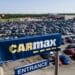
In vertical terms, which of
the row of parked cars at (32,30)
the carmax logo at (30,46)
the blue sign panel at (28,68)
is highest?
the carmax logo at (30,46)

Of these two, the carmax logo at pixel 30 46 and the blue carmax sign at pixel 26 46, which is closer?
the blue carmax sign at pixel 26 46

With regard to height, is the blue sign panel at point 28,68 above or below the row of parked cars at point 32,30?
above

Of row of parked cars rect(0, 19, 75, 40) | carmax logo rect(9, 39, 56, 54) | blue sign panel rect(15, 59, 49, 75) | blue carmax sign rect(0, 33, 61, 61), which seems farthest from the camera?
row of parked cars rect(0, 19, 75, 40)

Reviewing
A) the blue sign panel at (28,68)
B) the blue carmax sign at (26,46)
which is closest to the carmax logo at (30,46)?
the blue carmax sign at (26,46)

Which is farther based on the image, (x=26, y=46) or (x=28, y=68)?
(x=28, y=68)

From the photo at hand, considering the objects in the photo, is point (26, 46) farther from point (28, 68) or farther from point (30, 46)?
point (28, 68)

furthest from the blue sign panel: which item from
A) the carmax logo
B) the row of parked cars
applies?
the row of parked cars

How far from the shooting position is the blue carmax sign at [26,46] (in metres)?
12.1

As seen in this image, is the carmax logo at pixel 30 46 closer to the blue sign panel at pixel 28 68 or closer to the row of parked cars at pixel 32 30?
the blue sign panel at pixel 28 68

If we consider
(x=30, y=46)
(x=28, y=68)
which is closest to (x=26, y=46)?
(x=30, y=46)

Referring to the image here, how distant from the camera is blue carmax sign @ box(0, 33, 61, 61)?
475 inches

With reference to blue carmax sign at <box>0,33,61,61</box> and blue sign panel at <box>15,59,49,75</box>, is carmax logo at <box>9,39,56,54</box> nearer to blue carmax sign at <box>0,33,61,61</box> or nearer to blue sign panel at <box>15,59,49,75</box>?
blue carmax sign at <box>0,33,61,61</box>

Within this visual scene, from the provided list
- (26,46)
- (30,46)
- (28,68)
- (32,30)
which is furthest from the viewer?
(32,30)

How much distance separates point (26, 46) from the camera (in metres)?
12.7
